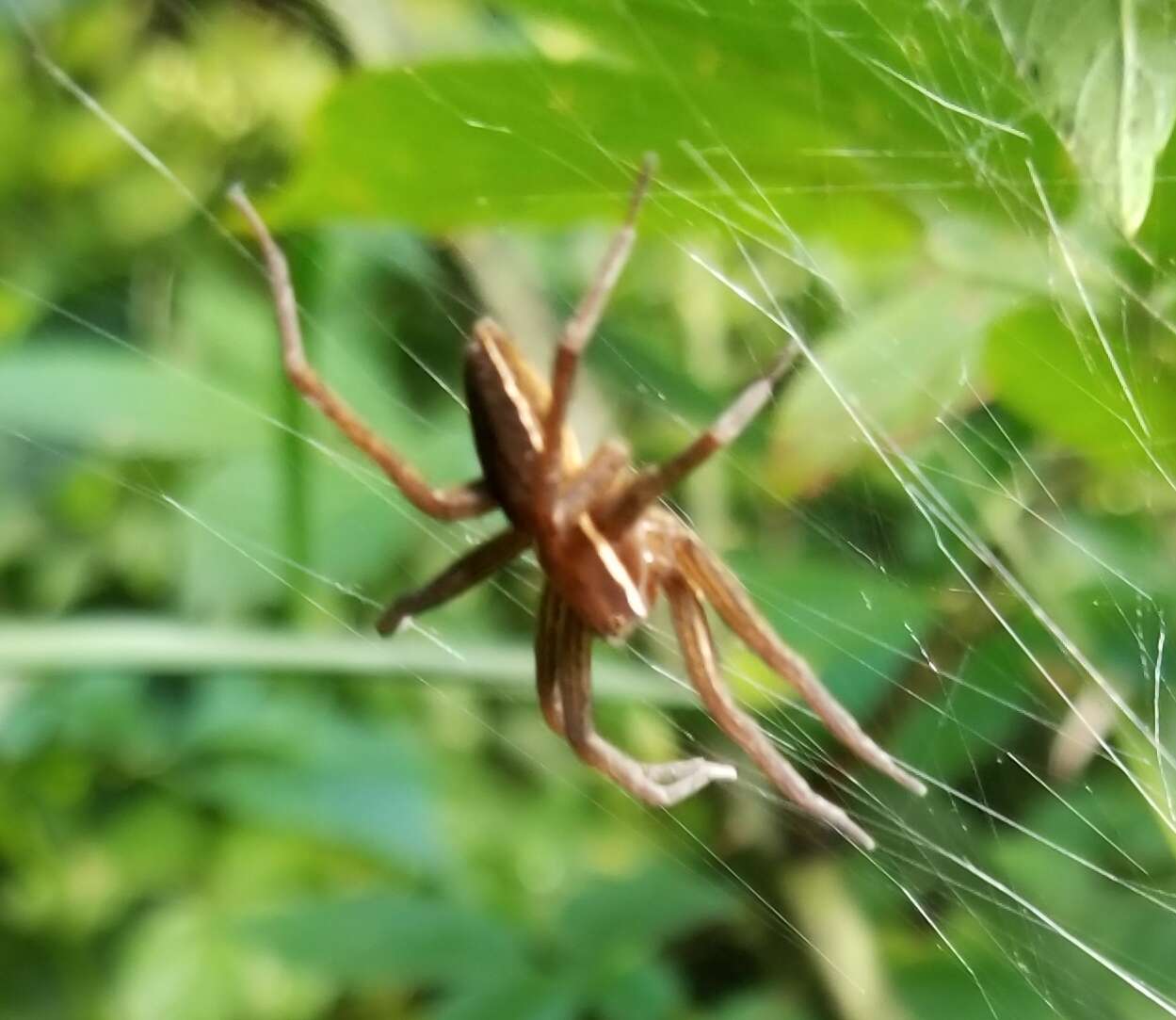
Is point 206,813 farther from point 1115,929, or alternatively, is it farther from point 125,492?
point 1115,929

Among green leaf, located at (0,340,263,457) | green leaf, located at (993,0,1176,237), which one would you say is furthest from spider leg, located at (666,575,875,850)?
green leaf, located at (0,340,263,457)

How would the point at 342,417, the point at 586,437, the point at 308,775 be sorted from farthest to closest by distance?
the point at 308,775
the point at 586,437
the point at 342,417

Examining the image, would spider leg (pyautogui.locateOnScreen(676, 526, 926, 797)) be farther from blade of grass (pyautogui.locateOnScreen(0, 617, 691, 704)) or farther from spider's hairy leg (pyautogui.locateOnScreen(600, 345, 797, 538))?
blade of grass (pyautogui.locateOnScreen(0, 617, 691, 704))

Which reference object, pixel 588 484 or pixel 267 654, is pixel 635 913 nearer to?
pixel 267 654

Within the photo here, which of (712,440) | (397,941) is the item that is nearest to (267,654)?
(397,941)

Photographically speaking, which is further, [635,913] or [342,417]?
[635,913]

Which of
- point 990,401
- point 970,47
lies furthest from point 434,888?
point 970,47
